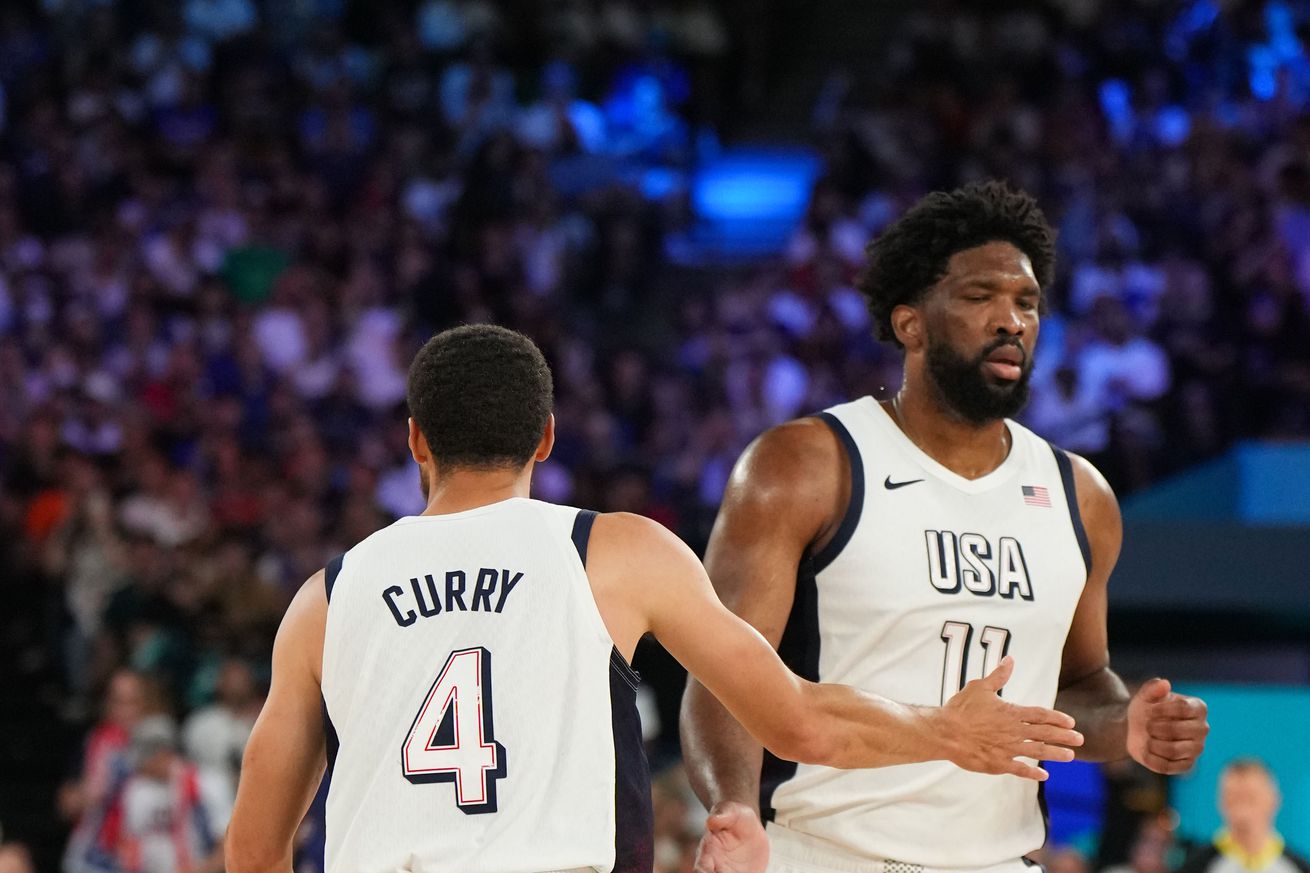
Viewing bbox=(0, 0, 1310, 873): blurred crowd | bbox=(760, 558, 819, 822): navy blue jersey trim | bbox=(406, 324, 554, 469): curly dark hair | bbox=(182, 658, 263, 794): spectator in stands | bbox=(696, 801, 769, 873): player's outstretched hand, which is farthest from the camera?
bbox=(0, 0, 1310, 873): blurred crowd

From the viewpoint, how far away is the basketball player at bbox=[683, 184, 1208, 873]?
14.6 feet

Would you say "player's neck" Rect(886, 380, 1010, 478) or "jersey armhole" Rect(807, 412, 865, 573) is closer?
"jersey armhole" Rect(807, 412, 865, 573)

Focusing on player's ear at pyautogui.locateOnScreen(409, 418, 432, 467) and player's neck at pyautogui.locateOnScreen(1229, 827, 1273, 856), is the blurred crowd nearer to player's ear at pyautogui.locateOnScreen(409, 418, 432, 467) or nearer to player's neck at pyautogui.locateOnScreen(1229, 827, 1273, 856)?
player's neck at pyautogui.locateOnScreen(1229, 827, 1273, 856)

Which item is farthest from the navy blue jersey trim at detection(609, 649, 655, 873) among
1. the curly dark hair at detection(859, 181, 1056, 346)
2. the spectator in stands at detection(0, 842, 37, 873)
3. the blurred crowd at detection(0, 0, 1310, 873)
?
the blurred crowd at detection(0, 0, 1310, 873)

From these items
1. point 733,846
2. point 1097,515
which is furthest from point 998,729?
point 1097,515

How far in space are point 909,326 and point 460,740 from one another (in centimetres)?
207

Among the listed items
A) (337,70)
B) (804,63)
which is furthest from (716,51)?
(337,70)

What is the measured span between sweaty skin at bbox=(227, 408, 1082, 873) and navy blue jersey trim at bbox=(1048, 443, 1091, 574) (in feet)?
3.56

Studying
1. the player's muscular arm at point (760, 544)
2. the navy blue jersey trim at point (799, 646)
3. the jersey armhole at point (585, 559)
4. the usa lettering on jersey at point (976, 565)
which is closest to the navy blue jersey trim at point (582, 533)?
the jersey armhole at point (585, 559)

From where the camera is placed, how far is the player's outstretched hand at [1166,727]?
14.2 feet

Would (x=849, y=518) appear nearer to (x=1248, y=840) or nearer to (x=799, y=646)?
(x=799, y=646)

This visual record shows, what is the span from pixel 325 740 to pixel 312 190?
1141cm

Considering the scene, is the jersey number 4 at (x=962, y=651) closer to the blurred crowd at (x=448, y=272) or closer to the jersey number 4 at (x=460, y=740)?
the jersey number 4 at (x=460, y=740)

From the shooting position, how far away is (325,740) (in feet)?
12.0
